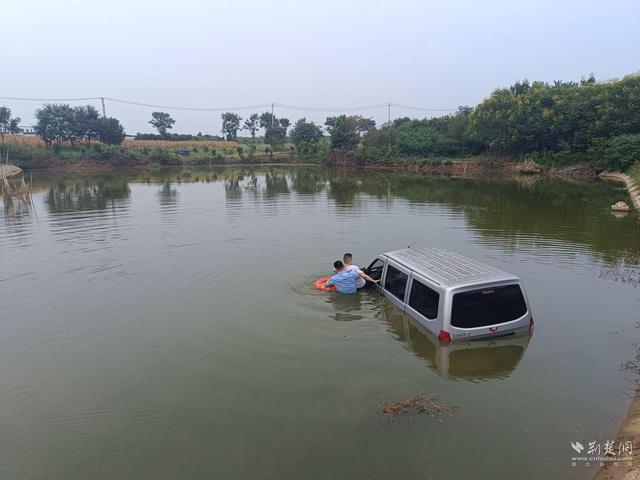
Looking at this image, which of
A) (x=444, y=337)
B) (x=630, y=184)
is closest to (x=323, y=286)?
(x=444, y=337)

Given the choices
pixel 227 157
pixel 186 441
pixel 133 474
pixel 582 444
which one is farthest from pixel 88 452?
pixel 227 157

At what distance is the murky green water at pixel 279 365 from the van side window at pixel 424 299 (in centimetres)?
58

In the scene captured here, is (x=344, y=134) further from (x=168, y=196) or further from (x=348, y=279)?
(x=348, y=279)

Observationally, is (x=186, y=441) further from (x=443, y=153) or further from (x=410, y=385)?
(x=443, y=153)

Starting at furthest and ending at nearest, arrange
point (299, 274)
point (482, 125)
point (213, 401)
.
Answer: point (482, 125)
point (299, 274)
point (213, 401)

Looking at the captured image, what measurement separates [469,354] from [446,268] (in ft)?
5.67

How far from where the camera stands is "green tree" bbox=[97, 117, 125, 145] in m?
81.7

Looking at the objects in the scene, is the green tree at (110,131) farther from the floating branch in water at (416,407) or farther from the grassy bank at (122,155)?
the floating branch in water at (416,407)

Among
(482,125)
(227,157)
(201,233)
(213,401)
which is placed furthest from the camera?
(227,157)

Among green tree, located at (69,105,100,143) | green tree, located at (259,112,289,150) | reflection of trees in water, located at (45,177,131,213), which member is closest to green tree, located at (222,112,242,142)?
green tree, located at (259,112,289,150)

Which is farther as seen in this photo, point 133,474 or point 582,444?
point 582,444

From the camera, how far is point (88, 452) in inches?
237

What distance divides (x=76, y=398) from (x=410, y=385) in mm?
5538

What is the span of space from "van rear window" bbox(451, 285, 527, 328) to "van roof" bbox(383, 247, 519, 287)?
22cm
